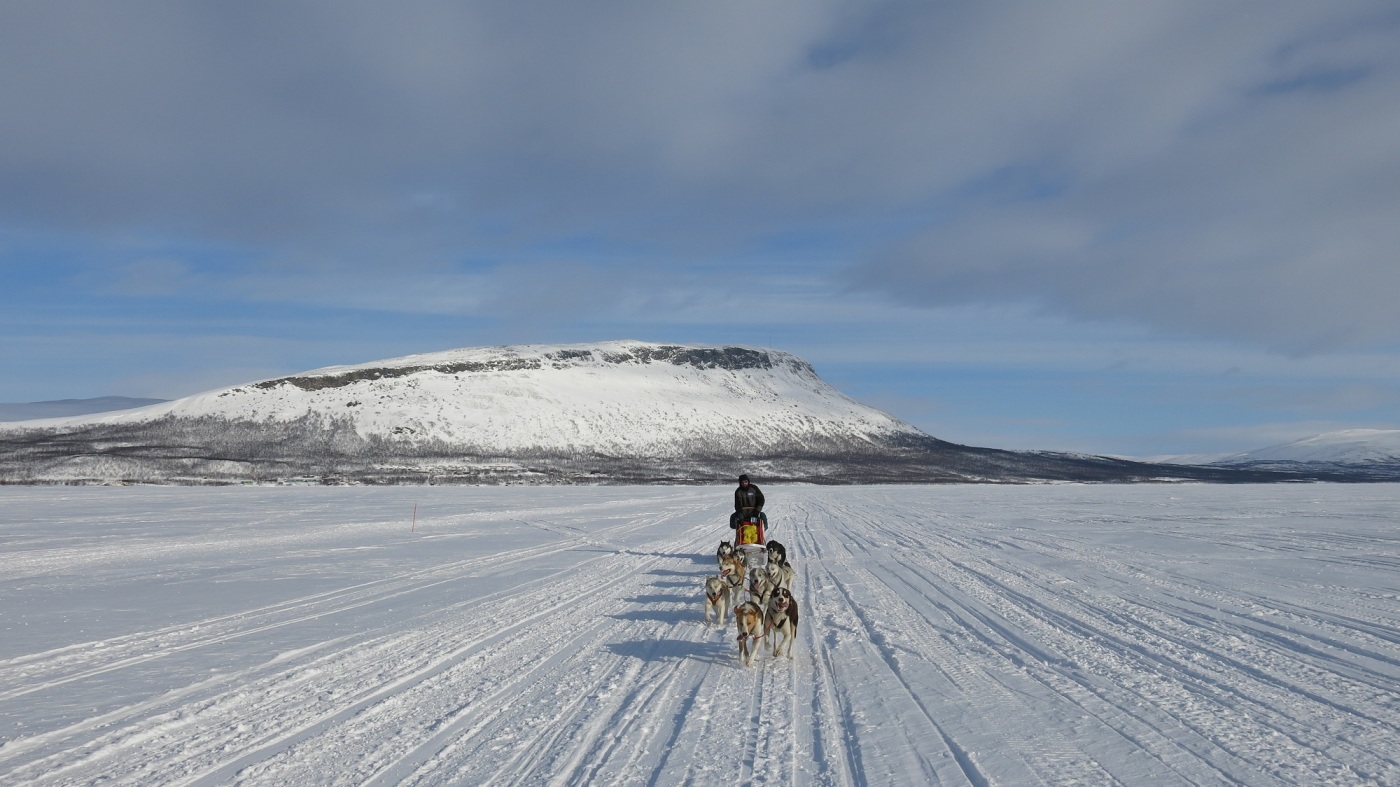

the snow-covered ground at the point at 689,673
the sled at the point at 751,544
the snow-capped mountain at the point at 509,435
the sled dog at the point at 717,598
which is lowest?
the snow-covered ground at the point at 689,673

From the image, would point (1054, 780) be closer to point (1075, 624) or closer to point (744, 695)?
point (744, 695)

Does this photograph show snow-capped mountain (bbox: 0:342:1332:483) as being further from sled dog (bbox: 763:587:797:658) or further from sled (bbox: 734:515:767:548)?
sled dog (bbox: 763:587:797:658)

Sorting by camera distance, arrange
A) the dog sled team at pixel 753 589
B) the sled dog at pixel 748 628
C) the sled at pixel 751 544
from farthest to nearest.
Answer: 1. the sled at pixel 751 544
2. the dog sled team at pixel 753 589
3. the sled dog at pixel 748 628

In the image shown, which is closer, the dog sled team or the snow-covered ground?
the snow-covered ground

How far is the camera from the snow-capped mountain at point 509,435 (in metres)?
99.3

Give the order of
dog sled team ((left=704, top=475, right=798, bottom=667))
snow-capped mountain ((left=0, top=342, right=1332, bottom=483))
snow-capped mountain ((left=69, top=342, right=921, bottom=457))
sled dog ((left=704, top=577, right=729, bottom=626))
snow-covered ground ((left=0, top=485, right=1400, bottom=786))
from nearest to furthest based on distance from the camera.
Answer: snow-covered ground ((left=0, top=485, right=1400, bottom=786)), dog sled team ((left=704, top=475, right=798, bottom=667)), sled dog ((left=704, top=577, right=729, bottom=626)), snow-capped mountain ((left=0, top=342, right=1332, bottom=483)), snow-capped mountain ((left=69, top=342, right=921, bottom=457))

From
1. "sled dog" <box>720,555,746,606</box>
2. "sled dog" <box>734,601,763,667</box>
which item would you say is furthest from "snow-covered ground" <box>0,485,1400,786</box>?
"sled dog" <box>720,555,746,606</box>

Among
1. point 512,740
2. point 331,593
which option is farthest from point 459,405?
point 512,740

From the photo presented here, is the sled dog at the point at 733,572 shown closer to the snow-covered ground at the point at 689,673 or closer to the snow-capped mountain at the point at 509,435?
the snow-covered ground at the point at 689,673

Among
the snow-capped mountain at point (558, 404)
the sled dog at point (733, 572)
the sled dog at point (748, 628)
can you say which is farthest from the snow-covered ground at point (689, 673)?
the snow-capped mountain at point (558, 404)

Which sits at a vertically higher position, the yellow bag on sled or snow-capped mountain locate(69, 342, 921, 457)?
snow-capped mountain locate(69, 342, 921, 457)

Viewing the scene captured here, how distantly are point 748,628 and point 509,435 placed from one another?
4981 inches

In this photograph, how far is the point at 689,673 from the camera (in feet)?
29.2

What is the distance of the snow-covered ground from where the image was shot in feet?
20.1
